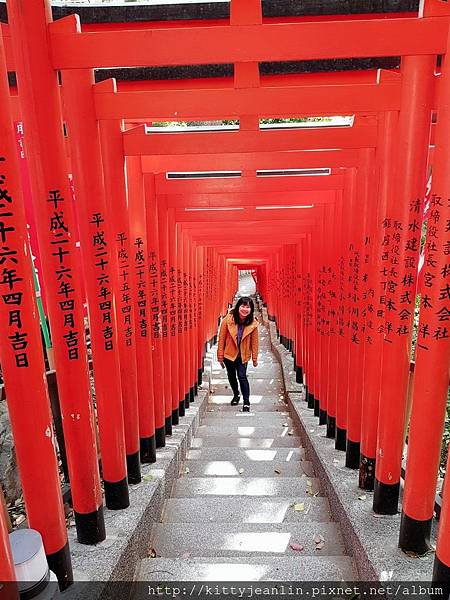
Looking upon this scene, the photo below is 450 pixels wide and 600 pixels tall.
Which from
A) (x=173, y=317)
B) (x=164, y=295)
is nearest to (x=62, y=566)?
(x=164, y=295)

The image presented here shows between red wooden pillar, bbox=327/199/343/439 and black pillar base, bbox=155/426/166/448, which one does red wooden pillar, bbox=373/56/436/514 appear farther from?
black pillar base, bbox=155/426/166/448

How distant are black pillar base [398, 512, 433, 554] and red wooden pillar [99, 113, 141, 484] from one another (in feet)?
7.05

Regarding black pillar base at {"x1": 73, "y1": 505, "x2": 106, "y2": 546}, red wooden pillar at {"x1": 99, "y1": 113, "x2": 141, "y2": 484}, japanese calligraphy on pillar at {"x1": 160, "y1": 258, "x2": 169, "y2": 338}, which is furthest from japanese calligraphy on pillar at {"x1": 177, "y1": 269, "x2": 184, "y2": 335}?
black pillar base at {"x1": 73, "y1": 505, "x2": 106, "y2": 546}

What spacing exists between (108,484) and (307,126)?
10.8ft

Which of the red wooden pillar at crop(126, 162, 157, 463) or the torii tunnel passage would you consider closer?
the torii tunnel passage

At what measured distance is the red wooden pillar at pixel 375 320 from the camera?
331 cm

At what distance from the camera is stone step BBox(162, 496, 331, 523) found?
3967 millimetres

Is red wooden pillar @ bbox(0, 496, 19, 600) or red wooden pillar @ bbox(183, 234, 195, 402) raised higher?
red wooden pillar @ bbox(0, 496, 19, 600)

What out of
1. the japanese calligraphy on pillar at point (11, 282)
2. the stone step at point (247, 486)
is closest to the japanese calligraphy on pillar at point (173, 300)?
the stone step at point (247, 486)

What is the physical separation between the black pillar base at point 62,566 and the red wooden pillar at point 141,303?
174 centimetres

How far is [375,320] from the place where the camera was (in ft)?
11.4

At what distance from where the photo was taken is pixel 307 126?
3.76 metres

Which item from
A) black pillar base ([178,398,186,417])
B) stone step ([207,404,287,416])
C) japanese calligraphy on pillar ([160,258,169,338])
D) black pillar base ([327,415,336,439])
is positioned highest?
japanese calligraphy on pillar ([160,258,169,338])

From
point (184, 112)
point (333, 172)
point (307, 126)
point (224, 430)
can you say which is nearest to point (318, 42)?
point (184, 112)
